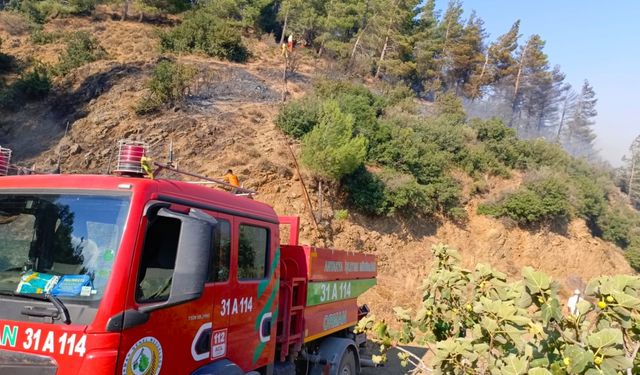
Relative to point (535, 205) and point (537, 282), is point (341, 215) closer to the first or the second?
point (535, 205)

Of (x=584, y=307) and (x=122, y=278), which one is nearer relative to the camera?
Result: (x=584, y=307)

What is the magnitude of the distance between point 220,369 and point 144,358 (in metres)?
0.83

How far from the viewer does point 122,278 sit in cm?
329

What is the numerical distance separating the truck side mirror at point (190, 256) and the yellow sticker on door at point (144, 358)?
233 millimetres

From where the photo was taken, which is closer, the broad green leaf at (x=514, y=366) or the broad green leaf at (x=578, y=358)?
the broad green leaf at (x=578, y=358)

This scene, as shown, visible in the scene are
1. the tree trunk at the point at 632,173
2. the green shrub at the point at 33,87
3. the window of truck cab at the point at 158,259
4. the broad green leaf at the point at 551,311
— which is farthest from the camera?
the tree trunk at the point at 632,173

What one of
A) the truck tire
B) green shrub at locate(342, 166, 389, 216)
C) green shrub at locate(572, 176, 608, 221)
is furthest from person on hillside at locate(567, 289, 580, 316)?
green shrub at locate(572, 176, 608, 221)

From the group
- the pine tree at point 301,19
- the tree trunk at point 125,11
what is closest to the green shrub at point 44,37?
the tree trunk at point 125,11

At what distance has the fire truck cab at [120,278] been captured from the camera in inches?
126

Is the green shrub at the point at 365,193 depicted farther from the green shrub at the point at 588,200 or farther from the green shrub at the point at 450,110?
the green shrub at the point at 588,200

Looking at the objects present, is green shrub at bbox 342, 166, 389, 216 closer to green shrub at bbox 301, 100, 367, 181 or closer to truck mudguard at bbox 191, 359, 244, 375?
green shrub at bbox 301, 100, 367, 181

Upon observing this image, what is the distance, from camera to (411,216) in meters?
20.0

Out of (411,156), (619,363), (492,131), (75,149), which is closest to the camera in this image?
(619,363)

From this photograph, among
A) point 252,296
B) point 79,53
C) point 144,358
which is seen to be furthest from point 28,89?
point 144,358
